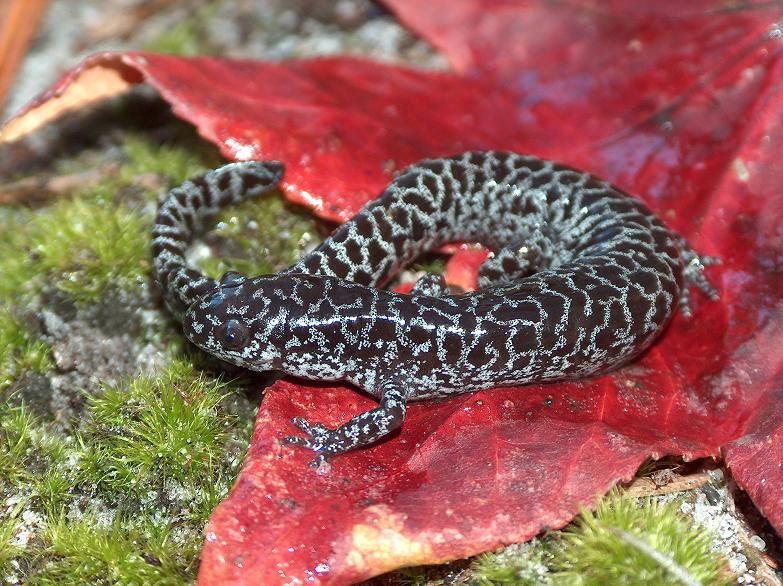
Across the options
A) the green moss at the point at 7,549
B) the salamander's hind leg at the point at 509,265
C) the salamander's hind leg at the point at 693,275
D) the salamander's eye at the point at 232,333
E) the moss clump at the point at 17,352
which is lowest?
the green moss at the point at 7,549

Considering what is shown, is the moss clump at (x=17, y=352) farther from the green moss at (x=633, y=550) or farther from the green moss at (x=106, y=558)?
the green moss at (x=633, y=550)

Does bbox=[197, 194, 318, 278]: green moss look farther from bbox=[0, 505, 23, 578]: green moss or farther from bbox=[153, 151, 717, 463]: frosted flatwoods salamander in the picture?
bbox=[0, 505, 23, 578]: green moss

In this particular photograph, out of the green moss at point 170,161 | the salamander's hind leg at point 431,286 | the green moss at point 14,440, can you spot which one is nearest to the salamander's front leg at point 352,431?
the salamander's hind leg at point 431,286

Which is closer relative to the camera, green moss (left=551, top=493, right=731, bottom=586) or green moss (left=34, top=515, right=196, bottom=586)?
green moss (left=551, top=493, right=731, bottom=586)

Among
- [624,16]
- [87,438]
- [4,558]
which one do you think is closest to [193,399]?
[87,438]

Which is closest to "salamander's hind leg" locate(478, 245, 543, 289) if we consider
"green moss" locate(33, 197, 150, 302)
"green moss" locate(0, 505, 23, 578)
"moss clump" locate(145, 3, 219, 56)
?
"green moss" locate(33, 197, 150, 302)

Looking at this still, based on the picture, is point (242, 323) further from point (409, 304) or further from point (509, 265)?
point (509, 265)

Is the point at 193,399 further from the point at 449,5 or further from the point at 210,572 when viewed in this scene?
the point at 449,5
